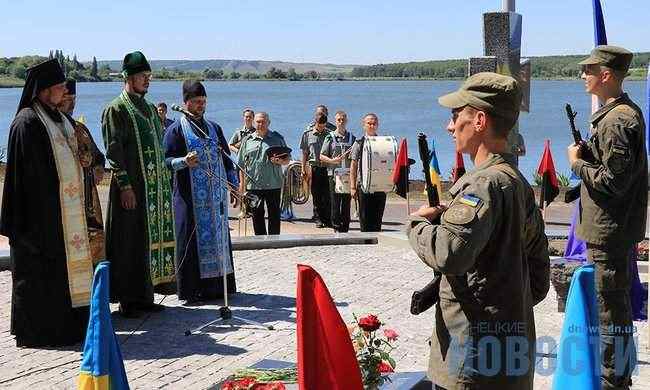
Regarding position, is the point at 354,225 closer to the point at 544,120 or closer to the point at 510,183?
the point at 510,183

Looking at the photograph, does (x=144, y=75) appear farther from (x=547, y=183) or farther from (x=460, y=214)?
(x=547, y=183)

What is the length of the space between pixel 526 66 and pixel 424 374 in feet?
9.47

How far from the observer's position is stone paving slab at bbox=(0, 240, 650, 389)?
6973 mm

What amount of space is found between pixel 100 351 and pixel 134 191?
4634 mm

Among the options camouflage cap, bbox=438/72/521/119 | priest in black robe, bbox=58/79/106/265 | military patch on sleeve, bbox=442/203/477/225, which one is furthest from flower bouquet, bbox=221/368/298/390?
priest in black robe, bbox=58/79/106/265

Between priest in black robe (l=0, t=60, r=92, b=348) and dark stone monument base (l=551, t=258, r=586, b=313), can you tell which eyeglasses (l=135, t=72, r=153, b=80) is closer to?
priest in black robe (l=0, t=60, r=92, b=348)

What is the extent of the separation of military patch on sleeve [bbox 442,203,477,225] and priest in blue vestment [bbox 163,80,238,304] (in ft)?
17.4

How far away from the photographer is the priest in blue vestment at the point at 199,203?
29.2 ft

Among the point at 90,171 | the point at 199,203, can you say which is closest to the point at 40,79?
the point at 90,171

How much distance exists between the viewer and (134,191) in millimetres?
8586

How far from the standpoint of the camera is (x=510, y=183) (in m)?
3.81

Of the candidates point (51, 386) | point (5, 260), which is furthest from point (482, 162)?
point (5, 260)

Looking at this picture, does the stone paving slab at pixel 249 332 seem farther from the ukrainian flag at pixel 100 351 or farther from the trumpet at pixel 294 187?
the trumpet at pixel 294 187

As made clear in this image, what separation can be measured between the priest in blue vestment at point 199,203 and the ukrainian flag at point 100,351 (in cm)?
473
